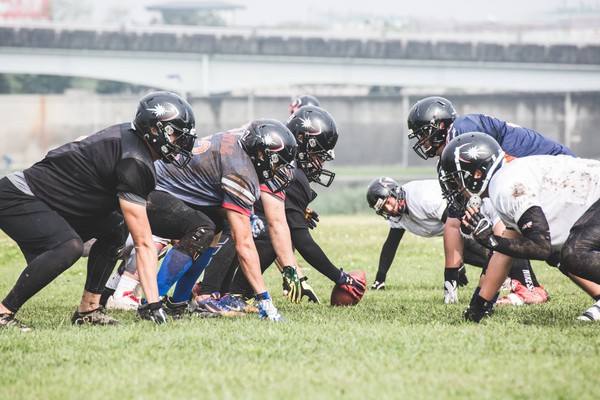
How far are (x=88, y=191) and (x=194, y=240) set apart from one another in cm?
113

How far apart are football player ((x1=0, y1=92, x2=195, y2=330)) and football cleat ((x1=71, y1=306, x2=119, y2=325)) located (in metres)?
0.65

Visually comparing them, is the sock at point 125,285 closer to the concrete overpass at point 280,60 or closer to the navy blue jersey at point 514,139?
the navy blue jersey at point 514,139

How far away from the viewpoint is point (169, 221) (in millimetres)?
9242

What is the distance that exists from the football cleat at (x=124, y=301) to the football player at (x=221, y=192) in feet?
3.00

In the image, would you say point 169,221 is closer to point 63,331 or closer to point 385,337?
point 63,331

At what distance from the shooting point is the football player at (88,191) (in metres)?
8.30

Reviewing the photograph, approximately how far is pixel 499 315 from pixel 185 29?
201 feet

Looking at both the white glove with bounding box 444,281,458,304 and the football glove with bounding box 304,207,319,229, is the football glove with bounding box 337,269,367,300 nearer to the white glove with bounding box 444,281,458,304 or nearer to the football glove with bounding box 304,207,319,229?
the football glove with bounding box 304,207,319,229

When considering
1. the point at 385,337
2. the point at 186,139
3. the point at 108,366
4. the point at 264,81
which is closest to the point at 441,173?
the point at 385,337

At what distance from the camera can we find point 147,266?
8.34m

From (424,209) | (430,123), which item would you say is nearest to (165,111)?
(430,123)

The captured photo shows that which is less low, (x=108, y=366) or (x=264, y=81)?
(x=108, y=366)

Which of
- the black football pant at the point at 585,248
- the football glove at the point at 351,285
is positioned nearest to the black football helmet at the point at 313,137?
the football glove at the point at 351,285

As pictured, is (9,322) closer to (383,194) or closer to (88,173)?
(88,173)
